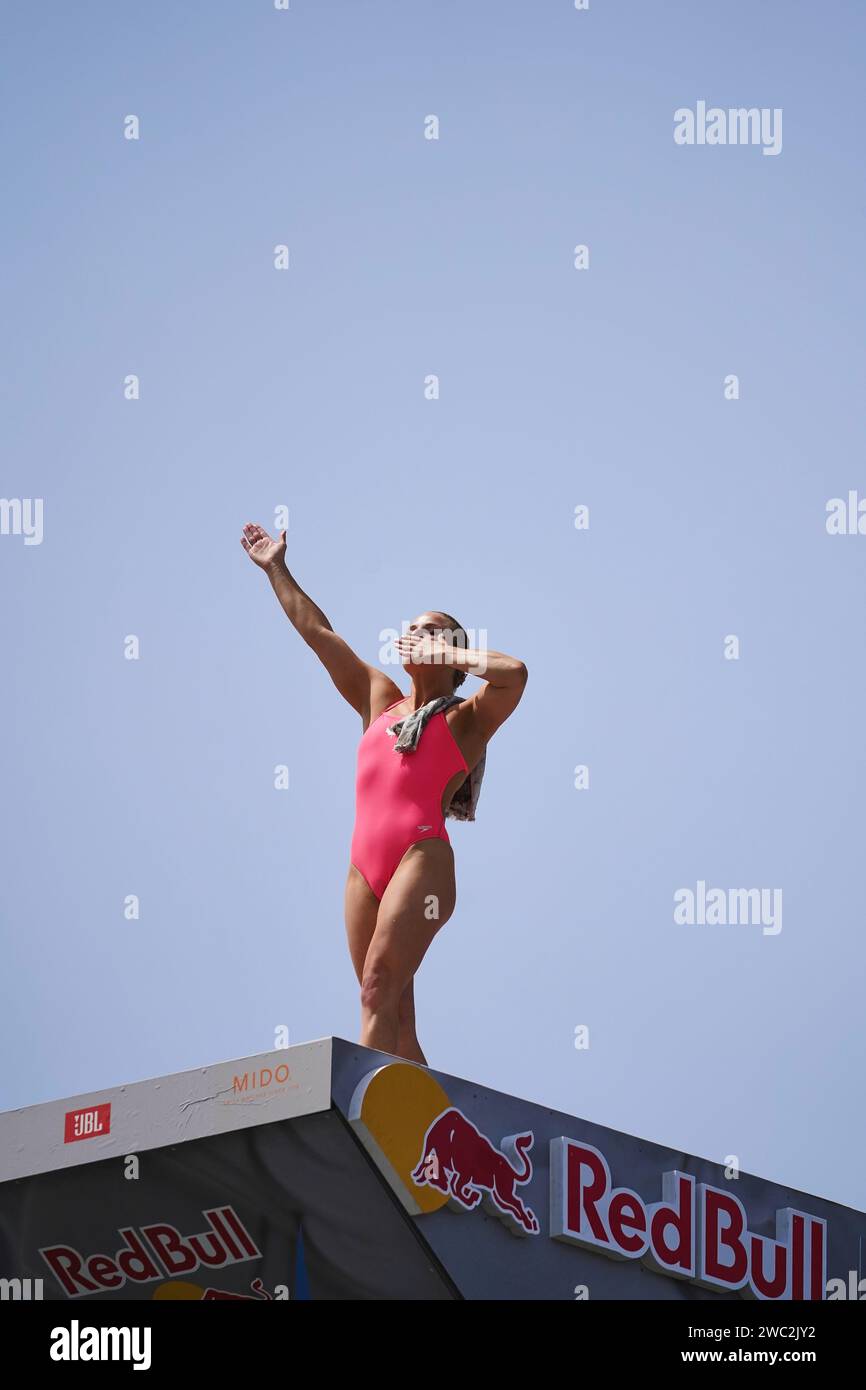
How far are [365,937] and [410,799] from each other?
2.22 feet

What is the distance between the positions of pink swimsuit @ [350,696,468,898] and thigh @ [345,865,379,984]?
4cm

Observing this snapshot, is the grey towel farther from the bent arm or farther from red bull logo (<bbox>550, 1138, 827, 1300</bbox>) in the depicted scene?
red bull logo (<bbox>550, 1138, 827, 1300</bbox>)

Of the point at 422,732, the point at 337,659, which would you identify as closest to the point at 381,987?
the point at 422,732

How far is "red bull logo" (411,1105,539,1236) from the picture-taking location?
7.66 metres

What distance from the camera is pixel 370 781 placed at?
31.5ft

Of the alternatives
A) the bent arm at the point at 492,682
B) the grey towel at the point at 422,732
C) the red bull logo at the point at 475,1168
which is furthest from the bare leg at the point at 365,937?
the red bull logo at the point at 475,1168

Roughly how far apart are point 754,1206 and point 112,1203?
9.75 ft

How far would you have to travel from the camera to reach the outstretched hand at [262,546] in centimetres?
1052

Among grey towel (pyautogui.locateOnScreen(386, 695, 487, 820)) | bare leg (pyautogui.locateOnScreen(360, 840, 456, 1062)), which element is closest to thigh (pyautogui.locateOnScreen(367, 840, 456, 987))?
bare leg (pyautogui.locateOnScreen(360, 840, 456, 1062))

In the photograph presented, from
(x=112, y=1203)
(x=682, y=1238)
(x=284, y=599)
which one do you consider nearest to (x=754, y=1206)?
(x=682, y=1238)

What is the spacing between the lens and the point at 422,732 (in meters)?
9.62

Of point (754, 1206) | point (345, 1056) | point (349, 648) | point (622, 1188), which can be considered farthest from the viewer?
point (349, 648)
